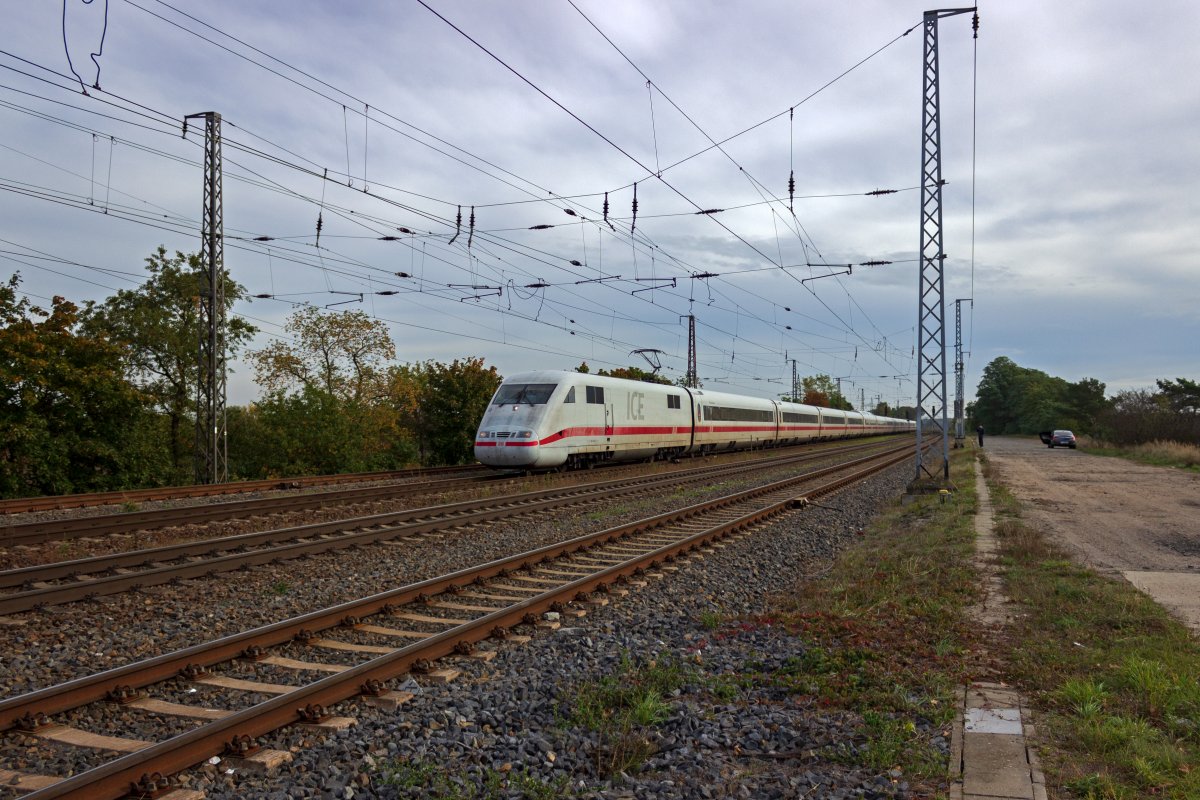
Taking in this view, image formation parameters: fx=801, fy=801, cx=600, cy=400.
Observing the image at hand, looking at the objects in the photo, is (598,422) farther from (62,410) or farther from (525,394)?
(62,410)

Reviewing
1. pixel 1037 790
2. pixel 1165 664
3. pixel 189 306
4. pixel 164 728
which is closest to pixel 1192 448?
pixel 1165 664

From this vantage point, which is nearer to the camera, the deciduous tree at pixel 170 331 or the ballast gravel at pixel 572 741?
the ballast gravel at pixel 572 741

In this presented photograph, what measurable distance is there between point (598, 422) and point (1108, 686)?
2040 centimetres

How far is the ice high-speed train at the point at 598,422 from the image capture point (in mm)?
22219

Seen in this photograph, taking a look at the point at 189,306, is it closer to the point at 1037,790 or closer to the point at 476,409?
the point at 476,409

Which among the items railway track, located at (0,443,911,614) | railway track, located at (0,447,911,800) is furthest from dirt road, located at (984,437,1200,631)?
railway track, located at (0,443,911,614)

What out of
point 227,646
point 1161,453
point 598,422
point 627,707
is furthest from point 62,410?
point 1161,453

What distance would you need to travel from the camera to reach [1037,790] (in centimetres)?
378

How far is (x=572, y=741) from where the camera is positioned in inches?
182

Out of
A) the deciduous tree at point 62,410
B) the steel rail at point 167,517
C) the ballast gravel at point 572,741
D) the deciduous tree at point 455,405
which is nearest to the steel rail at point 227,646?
the ballast gravel at point 572,741

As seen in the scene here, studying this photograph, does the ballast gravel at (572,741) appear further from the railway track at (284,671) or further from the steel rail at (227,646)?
the steel rail at (227,646)

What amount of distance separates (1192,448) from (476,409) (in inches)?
1295

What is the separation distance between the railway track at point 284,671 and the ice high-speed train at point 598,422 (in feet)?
39.0

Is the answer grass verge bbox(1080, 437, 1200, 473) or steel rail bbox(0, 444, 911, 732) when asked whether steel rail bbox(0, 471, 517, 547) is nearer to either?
steel rail bbox(0, 444, 911, 732)
